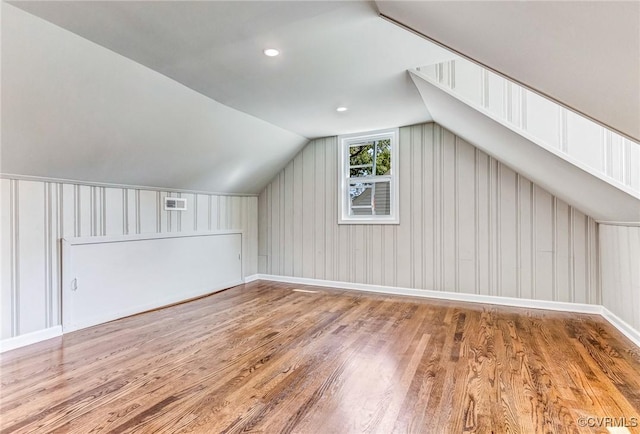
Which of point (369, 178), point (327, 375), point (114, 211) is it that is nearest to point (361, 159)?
point (369, 178)

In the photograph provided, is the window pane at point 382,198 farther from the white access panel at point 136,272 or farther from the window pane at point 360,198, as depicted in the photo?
the white access panel at point 136,272

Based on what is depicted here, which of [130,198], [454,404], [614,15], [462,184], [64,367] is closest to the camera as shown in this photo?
[614,15]

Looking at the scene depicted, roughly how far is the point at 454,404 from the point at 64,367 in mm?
2720

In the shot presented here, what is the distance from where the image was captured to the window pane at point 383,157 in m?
4.80

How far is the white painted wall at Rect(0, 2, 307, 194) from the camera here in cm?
212

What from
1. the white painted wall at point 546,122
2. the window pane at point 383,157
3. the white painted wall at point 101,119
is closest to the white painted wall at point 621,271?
the white painted wall at point 546,122

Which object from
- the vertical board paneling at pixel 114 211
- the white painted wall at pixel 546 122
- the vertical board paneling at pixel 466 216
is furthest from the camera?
the vertical board paneling at pixel 466 216

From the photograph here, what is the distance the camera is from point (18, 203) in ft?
9.22

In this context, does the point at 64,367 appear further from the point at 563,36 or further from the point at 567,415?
the point at 563,36

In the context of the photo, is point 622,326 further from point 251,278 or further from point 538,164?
point 251,278

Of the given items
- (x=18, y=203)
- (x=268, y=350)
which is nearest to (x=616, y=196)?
(x=268, y=350)

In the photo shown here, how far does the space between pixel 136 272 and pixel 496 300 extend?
4.40 meters

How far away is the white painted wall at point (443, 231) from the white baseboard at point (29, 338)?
124 inches

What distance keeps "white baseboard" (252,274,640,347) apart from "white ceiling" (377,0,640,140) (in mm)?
2432
